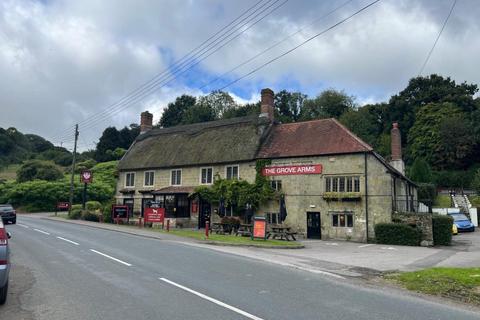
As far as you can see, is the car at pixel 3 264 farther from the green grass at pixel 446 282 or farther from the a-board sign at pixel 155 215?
the a-board sign at pixel 155 215

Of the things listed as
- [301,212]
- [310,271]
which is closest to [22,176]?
[301,212]

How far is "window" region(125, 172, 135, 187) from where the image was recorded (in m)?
41.1

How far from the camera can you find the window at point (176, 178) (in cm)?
3706

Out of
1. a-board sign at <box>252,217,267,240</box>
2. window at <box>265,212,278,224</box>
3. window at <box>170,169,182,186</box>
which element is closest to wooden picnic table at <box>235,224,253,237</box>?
a-board sign at <box>252,217,267,240</box>

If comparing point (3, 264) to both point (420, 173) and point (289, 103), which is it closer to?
point (420, 173)

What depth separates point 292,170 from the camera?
3052 centimetres

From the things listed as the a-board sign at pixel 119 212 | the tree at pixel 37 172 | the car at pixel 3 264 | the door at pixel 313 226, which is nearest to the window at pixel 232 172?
the door at pixel 313 226

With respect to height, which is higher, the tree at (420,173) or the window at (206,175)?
the tree at (420,173)

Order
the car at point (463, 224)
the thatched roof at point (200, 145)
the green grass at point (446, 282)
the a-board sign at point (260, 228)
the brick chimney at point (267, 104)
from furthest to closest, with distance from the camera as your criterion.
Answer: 1. the brick chimney at point (267, 104)
2. the car at point (463, 224)
3. the thatched roof at point (200, 145)
4. the a-board sign at point (260, 228)
5. the green grass at point (446, 282)

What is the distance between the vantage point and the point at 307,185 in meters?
29.8

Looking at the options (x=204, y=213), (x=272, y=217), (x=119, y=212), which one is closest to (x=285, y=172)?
(x=272, y=217)

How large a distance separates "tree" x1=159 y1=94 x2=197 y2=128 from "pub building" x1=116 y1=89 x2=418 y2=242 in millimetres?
49938

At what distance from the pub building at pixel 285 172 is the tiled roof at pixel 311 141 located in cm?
7

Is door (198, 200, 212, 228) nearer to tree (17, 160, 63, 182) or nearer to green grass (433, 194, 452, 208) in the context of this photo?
green grass (433, 194, 452, 208)
